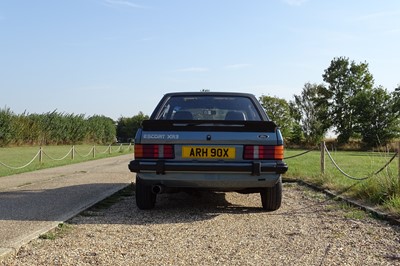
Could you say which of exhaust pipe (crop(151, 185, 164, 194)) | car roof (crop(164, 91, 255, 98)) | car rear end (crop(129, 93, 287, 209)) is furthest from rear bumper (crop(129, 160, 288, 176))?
car roof (crop(164, 91, 255, 98))

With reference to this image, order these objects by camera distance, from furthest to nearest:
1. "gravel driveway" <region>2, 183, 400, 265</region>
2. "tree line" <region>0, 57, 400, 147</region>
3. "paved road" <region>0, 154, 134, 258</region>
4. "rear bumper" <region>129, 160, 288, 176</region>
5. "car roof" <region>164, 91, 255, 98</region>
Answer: "tree line" <region>0, 57, 400, 147</region> → "car roof" <region>164, 91, 255, 98</region> → "rear bumper" <region>129, 160, 288, 176</region> → "paved road" <region>0, 154, 134, 258</region> → "gravel driveway" <region>2, 183, 400, 265</region>

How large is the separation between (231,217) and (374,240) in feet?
6.42

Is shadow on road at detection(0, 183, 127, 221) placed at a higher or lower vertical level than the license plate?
lower

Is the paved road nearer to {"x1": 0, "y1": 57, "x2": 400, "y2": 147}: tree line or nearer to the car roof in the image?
the car roof

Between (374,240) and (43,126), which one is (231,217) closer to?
(374,240)

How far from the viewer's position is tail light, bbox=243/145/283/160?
579 cm

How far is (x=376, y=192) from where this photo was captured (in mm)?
7258

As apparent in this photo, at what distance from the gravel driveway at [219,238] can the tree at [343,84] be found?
65161 millimetres

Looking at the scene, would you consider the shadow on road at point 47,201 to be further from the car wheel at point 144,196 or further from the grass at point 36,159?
the grass at point 36,159

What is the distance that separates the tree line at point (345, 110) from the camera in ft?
212

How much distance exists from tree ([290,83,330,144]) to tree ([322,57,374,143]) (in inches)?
58.4

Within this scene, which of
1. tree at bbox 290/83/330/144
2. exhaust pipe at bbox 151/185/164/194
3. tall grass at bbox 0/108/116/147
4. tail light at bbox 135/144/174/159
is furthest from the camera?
tree at bbox 290/83/330/144

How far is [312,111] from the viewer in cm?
7919

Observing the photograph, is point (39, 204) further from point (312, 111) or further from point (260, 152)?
point (312, 111)
